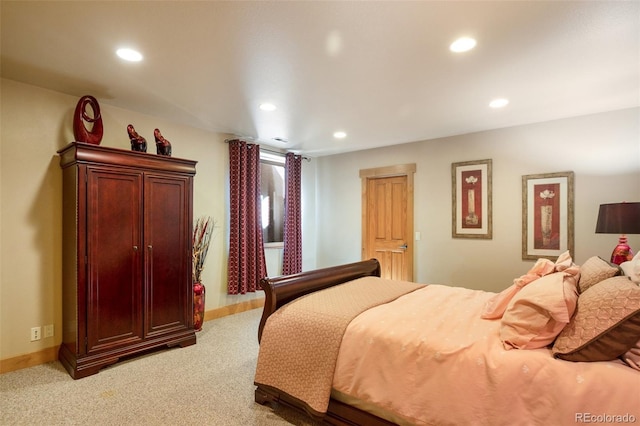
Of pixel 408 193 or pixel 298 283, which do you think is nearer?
pixel 298 283

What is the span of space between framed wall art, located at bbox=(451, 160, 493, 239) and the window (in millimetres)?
2600

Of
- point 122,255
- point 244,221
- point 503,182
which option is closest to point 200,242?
point 244,221

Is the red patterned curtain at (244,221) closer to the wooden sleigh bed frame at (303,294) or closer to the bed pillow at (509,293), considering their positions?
the wooden sleigh bed frame at (303,294)

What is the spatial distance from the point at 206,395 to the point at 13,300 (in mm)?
1923

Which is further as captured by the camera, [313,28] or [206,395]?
[206,395]

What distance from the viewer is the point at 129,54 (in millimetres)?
2275

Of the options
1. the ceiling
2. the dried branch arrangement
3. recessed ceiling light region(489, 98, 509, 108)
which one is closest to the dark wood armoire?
the dried branch arrangement

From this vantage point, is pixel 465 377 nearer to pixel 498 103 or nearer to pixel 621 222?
pixel 621 222

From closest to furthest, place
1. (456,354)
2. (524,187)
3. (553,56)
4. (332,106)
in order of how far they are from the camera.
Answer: (456,354)
(553,56)
(332,106)
(524,187)

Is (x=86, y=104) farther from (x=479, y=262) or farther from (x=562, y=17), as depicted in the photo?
(x=479, y=262)

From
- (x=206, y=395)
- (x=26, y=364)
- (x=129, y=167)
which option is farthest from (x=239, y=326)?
(x=129, y=167)

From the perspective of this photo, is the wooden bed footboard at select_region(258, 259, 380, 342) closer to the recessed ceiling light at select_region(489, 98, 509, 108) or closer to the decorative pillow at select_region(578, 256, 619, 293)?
the decorative pillow at select_region(578, 256, 619, 293)

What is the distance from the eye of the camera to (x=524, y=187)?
3865 mm

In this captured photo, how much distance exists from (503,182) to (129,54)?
4.13 m
